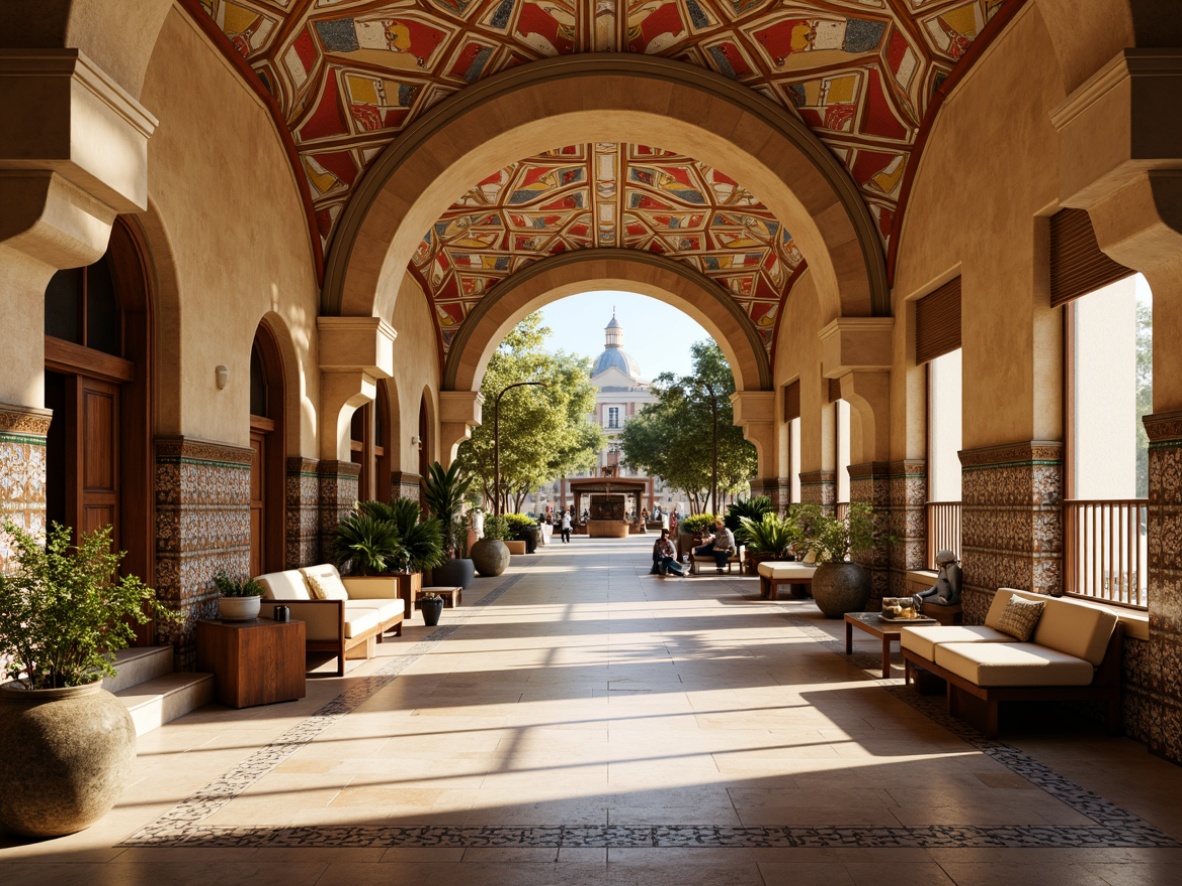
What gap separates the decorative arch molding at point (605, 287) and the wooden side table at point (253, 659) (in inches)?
510

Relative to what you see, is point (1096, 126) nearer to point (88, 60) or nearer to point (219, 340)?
point (88, 60)

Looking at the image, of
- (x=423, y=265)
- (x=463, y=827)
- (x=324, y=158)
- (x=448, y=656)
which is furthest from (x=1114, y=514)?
(x=423, y=265)

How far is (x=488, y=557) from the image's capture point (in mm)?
20250

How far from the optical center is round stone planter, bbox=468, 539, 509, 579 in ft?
66.4

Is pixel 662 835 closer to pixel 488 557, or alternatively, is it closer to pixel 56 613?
pixel 56 613

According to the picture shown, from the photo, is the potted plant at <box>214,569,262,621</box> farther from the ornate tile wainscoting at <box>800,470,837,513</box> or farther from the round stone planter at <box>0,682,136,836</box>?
the ornate tile wainscoting at <box>800,470,837,513</box>

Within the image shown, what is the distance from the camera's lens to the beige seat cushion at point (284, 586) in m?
8.73

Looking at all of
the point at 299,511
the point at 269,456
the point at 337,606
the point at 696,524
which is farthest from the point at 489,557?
the point at 337,606

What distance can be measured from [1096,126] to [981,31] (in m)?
4.20

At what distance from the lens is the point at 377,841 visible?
15.3 ft

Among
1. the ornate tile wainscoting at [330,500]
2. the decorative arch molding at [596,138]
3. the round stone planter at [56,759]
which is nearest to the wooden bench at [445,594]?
the ornate tile wainscoting at [330,500]

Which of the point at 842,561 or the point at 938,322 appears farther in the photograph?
the point at 842,561

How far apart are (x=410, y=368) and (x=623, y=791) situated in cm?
1288

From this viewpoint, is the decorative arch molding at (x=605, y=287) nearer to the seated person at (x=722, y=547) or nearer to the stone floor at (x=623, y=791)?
the seated person at (x=722, y=547)
